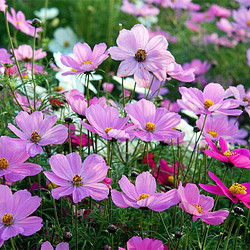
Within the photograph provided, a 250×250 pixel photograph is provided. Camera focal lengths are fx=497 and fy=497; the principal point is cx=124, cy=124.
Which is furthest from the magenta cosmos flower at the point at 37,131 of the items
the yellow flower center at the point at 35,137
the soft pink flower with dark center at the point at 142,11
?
the soft pink flower with dark center at the point at 142,11

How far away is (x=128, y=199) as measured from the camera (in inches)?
28.9

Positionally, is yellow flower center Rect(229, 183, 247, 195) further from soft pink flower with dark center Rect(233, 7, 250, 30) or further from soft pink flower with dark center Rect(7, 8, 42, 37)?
soft pink flower with dark center Rect(233, 7, 250, 30)

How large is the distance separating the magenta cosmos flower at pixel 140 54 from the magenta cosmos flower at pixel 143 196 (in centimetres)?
19

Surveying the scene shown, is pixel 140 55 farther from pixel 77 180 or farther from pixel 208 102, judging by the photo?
pixel 77 180

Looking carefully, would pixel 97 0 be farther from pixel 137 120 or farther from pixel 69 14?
pixel 137 120

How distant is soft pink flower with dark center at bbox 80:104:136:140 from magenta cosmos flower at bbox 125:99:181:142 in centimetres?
2

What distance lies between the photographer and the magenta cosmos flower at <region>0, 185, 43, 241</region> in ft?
2.26

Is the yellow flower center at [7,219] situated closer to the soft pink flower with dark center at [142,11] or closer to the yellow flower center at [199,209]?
the yellow flower center at [199,209]

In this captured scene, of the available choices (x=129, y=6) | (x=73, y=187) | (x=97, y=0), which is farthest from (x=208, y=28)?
(x=73, y=187)

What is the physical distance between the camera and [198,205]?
740 mm

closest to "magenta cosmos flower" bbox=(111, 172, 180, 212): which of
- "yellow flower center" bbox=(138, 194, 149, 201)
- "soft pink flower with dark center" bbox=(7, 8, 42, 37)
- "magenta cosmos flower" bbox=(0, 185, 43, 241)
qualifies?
"yellow flower center" bbox=(138, 194, 149, 201)

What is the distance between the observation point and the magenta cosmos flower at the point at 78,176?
0.70m

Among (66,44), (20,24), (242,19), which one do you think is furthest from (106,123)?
(66,44)

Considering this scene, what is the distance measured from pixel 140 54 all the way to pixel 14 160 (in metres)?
0.28
